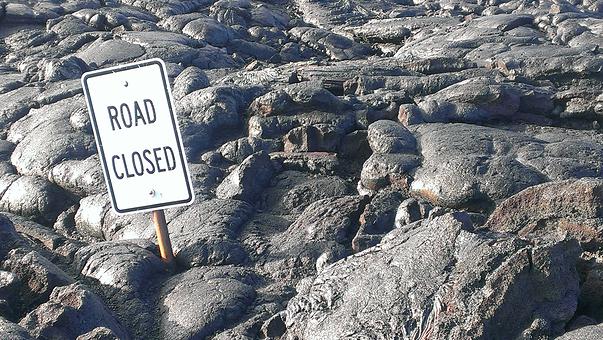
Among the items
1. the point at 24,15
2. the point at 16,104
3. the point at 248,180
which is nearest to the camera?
the point at 248,180

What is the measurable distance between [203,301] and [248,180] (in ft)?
8.20

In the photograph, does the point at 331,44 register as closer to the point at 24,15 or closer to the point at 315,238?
the point at 24,15

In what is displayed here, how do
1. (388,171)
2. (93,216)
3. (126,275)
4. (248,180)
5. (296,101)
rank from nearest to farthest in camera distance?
(126,275) → (388,171) → (248,180) → (93,216) → (296,101)

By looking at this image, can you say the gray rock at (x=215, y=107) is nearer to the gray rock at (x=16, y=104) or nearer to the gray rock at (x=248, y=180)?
the gray rock at (x=248, y=180)

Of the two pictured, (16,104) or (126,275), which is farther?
(16,104)

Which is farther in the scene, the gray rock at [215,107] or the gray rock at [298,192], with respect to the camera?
the gray rock at [215,107]

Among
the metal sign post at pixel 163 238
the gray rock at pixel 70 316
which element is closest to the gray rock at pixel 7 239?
A: the gray rock at pixel 70 316

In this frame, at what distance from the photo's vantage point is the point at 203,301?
5.88 meters

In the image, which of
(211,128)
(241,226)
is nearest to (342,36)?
(211,128)

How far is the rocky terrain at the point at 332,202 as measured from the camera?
477 cm

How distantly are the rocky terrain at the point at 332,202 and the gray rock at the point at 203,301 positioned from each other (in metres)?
0.02

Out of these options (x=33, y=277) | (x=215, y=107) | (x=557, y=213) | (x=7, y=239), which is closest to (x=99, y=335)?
(x=33, y=277)

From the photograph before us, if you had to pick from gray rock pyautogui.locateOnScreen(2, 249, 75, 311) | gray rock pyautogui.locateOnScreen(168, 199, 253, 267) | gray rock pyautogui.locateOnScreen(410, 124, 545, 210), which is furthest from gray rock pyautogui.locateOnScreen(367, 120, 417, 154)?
gray rock pyautogui.locateOnScreen(2, 249, 75, 311)

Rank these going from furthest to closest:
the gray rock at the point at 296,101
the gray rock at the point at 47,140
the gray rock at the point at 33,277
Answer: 1. the gray rock at the point at 47,140
2. the gray rock at the point at 296,101
3. the gray rock at the point at 33,277
